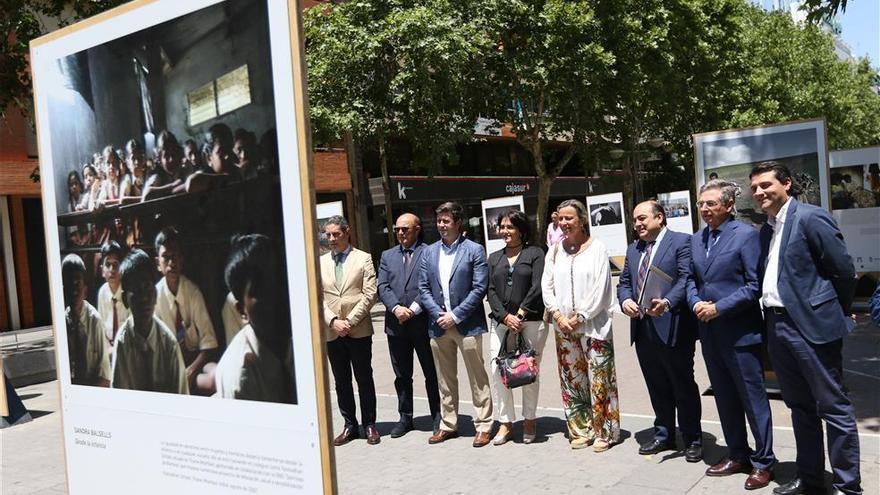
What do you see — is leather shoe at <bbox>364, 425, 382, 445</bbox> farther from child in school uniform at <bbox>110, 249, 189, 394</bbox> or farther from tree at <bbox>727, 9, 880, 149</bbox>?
tree at <bbox>727, 9, 880, 149</bbox>

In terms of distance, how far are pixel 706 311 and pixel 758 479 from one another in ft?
3.64

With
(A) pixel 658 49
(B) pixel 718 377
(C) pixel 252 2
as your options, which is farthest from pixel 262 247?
(A) pixel 658 49

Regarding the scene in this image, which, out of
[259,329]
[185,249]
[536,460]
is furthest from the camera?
[536,460]

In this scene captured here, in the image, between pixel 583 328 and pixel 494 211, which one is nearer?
pixel 583 328

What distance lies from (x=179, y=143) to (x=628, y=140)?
30116 mm

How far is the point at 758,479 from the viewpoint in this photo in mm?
4977

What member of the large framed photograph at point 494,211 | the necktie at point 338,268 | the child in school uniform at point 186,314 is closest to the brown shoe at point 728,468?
the necktie at point 338,268

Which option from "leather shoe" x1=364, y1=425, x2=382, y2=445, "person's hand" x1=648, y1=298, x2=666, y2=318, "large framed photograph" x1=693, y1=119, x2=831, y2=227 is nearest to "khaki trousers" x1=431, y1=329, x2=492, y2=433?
"leather shoe" x1=364, y1=425, x2=382, y2=445

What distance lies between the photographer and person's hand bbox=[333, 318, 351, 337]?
22.6ft

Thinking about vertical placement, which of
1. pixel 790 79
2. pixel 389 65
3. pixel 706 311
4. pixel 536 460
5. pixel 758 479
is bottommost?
pixel 536 460

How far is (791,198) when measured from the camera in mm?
4641

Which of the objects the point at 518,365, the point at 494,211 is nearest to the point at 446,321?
the point at 518,365

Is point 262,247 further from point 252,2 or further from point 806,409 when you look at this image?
point 806,409

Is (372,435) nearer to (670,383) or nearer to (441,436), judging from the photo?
(441,436)
